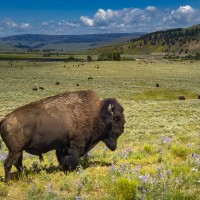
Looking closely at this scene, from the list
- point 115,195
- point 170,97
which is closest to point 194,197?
point 115,195

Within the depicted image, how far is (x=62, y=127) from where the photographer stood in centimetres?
788

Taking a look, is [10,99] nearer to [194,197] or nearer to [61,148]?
[61,148]

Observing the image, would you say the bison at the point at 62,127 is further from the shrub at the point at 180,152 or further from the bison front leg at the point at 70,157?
the shrub at the point at 180,152

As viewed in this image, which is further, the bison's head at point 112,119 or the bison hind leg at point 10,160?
the bison's head at point 112,119

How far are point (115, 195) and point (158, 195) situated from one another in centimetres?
75

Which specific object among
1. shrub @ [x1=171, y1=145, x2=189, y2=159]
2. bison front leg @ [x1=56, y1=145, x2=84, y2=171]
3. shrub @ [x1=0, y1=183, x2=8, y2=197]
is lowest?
shrub @ [x1=171, y1=145, x2=189, y2=159]

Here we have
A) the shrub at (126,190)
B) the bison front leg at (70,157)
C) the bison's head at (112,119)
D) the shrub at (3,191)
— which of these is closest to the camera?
the shrub at (126,190)

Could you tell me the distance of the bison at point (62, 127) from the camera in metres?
7.42

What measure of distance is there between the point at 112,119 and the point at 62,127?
1363mm

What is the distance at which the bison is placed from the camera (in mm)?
Result: 7418

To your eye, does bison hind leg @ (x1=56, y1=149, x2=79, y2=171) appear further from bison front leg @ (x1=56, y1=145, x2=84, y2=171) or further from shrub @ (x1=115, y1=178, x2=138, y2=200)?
shrub @ (x1=115, y1=178, x2=138, y2=200)

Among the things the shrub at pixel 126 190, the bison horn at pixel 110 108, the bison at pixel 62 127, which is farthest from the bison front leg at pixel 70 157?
the shrub at pixel 126 190

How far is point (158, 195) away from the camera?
5.66 m

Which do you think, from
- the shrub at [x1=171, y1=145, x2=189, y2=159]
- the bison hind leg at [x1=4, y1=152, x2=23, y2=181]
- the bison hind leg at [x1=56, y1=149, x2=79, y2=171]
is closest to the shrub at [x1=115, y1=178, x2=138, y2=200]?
the bison hind leg at [x1=56, y1=149, x2=79, y2=171]
